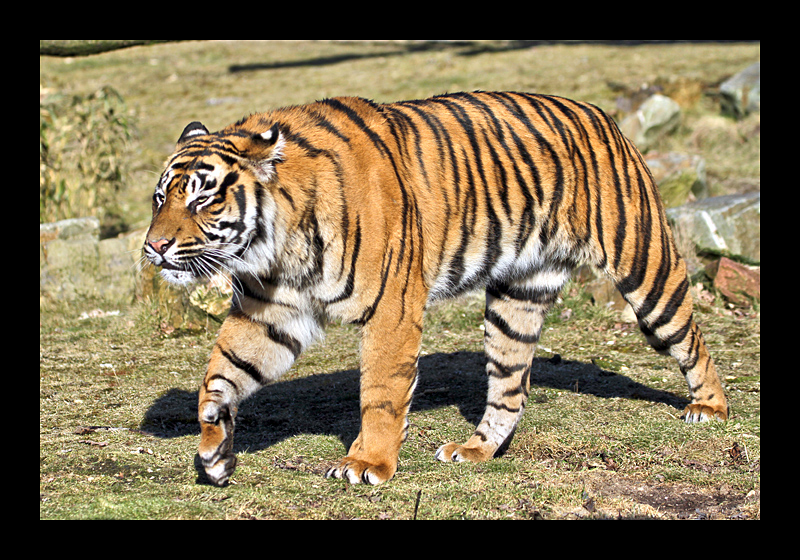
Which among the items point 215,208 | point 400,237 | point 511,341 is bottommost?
point 511,341

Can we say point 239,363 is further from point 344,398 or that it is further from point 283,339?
point 344,398

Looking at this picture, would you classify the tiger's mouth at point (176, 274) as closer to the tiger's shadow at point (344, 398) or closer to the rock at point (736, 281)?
the tiger's shadow at point (344, 398)

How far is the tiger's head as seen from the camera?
3.47 meters

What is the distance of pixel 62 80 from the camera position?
15984 mm

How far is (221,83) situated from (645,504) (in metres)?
14.7

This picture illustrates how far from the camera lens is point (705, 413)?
4754mm

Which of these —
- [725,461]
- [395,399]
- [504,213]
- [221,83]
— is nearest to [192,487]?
[395,399]

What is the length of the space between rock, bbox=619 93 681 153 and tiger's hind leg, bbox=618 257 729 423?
768 cm

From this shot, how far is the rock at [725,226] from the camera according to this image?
7.83m

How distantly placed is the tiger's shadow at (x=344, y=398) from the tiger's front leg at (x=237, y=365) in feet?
1.90

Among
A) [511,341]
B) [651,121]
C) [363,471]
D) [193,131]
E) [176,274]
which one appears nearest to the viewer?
[176,274]

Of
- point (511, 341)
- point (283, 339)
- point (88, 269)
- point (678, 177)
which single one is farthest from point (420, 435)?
point (678, 177)

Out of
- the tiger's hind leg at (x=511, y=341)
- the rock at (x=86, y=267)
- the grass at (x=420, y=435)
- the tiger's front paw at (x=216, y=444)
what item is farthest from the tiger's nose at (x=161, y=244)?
the rock at (x=86, y=267)

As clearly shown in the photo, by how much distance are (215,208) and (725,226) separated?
19.5 feet
